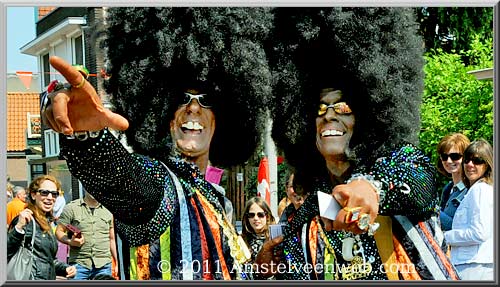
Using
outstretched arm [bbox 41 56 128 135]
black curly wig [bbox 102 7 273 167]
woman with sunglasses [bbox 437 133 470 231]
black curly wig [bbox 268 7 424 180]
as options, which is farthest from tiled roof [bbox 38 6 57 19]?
woman with sunglasses [bbox 437 133 470 231]

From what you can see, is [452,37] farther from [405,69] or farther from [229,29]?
[229,29]

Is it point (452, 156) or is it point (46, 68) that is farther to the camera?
point (452, 156)

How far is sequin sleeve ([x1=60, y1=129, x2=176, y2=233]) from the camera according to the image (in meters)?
3.81

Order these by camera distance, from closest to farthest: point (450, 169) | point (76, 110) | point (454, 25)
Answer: point (76, 110)
point (450, 169)
point (454, 25)

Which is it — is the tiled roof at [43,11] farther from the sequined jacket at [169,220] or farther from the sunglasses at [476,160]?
the sunglasses at [476,160]

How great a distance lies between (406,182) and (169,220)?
44.3 inches

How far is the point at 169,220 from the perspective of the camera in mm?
4152

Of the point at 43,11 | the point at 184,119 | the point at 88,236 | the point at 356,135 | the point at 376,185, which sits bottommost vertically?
the point at 88,236

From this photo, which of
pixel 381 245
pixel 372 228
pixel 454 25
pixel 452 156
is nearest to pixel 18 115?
pixel 372 228

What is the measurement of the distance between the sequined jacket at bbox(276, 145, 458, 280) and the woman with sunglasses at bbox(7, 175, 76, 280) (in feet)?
3.60

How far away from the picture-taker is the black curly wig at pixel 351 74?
417cm

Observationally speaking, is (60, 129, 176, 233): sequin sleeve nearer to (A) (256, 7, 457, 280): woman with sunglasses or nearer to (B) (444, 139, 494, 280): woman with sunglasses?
(A) (256, 7, 457, 280): woman with sunglasses

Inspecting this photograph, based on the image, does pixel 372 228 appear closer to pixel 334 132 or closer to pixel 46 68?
pixel 334 132

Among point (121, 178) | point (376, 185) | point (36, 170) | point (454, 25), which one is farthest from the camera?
point (454, 25)
